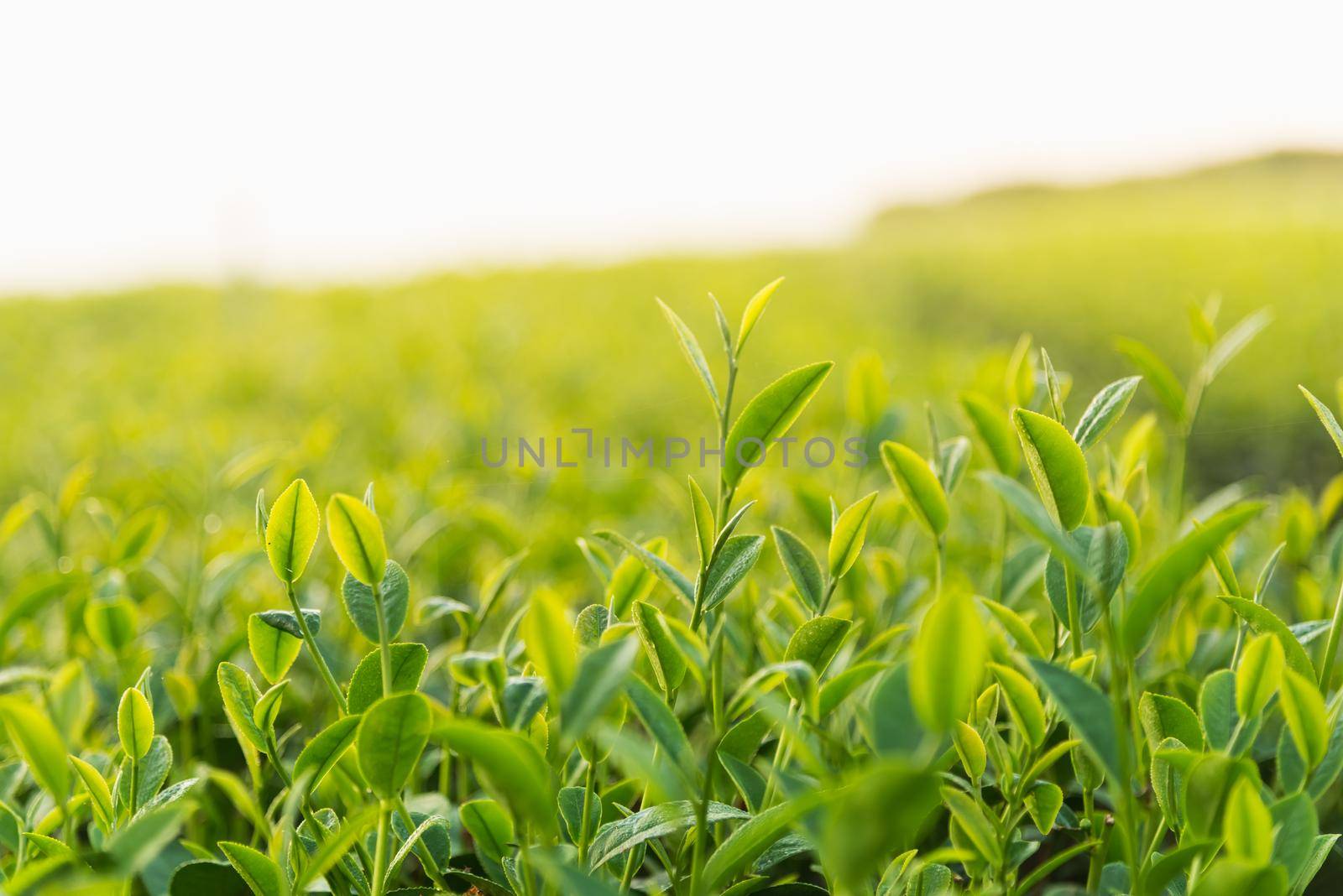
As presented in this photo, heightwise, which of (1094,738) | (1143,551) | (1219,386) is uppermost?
(1094,738)

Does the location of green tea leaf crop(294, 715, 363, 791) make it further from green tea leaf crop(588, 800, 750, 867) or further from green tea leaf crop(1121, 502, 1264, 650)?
green tea leaf crop(1121, 502, 1264, 650)

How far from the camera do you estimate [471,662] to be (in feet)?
1.32

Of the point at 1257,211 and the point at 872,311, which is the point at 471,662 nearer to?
the point at 872,311

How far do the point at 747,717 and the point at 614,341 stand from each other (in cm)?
305

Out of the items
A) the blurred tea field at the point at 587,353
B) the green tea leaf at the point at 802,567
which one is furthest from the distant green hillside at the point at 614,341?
the green tea leaf at the point at 802,567

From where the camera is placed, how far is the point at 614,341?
3523 mm

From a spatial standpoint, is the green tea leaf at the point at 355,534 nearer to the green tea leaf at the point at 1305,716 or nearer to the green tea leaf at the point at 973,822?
the green tea leaf at the point at 973,822

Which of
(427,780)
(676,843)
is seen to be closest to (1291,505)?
(676,843)

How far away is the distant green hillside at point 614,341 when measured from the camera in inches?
86.0

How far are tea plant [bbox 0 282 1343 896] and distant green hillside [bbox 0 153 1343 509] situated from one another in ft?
1.30

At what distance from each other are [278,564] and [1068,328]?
5.20 m

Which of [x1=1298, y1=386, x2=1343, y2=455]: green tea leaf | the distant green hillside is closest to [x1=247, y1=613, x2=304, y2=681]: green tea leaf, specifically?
[x1=1298, y1=386, x2=1343, y2=455]: green tea leaf

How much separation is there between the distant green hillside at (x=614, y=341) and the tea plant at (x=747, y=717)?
0.40 metres

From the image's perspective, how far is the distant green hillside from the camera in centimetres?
218
